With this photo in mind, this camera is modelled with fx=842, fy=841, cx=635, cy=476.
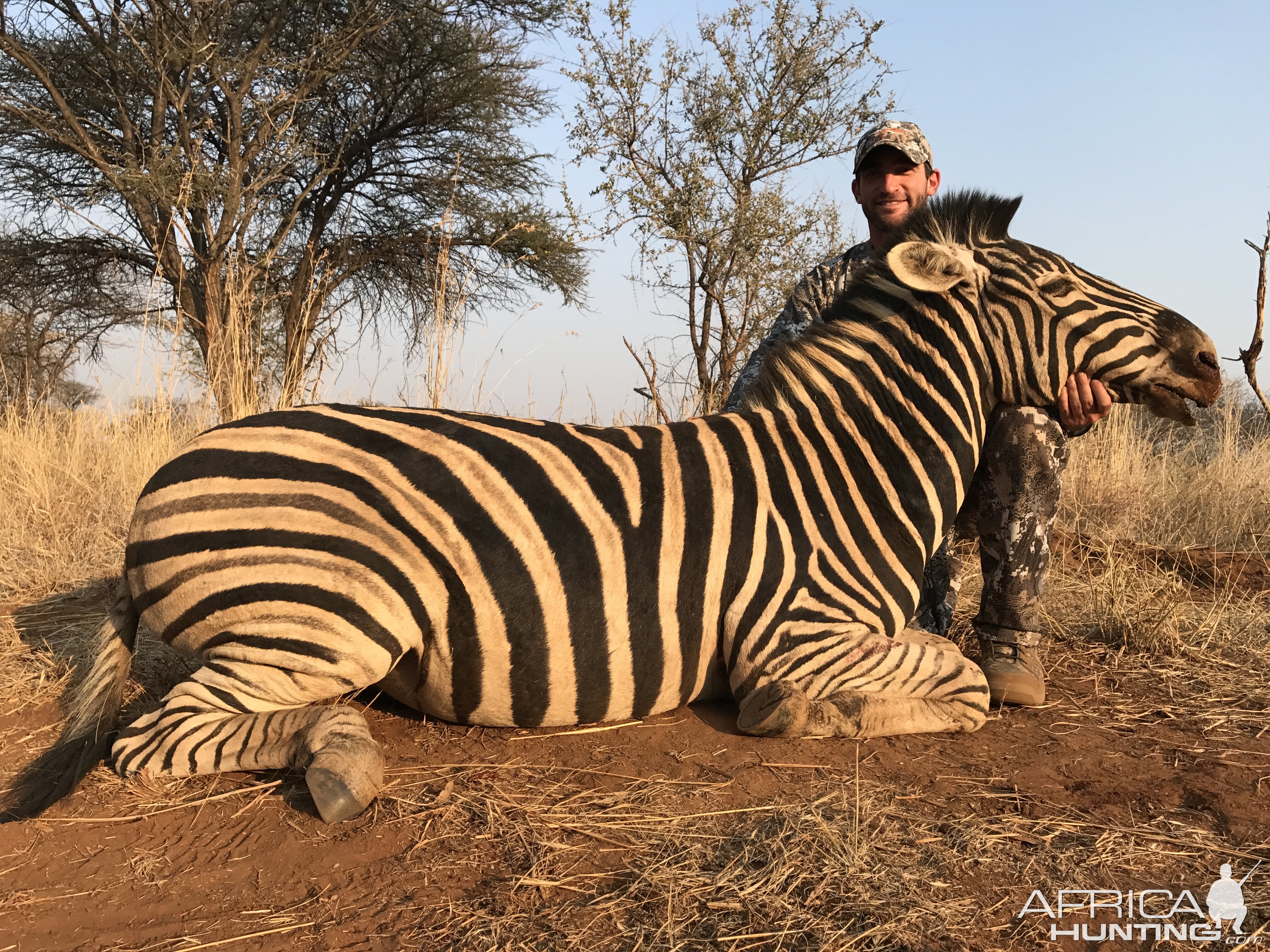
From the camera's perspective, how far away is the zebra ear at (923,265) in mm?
3232

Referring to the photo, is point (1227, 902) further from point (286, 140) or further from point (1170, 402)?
point (286, 140)

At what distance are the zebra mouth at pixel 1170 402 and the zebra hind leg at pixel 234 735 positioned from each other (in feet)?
10.5

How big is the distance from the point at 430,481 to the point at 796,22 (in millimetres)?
10368

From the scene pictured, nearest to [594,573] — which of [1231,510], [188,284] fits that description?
[1231,510]

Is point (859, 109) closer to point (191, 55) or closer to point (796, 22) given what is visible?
point (796, 22)

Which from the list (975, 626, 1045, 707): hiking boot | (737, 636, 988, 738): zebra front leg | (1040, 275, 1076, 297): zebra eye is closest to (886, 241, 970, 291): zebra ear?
(1040, 275, 1076, 297): zebra eye

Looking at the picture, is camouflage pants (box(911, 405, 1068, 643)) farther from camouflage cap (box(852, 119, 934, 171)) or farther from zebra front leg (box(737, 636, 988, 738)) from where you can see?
camouflage cap (box(852, 119, 934, 171))

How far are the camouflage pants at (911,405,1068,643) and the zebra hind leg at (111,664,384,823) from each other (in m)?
2.62

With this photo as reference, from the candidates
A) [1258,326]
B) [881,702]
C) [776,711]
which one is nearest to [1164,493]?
[1258,326]

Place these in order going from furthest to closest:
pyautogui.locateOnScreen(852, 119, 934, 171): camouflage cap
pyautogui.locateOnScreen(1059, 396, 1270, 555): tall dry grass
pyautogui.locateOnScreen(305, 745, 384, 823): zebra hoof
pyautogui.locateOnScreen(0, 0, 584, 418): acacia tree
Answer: pyautogui.locateOnScreen(0, 0, 584, 418): acacia tree, pyautogui.locateOnScreen(1059, 396, 1270, 555): tall dry grass, pyautogui.locateOnScreen(852, 119, 934, 171): camouflage cap, pyautogui.locateOnScreen(305, 745, 384, 823): zebra hoof

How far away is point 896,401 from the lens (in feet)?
10.9

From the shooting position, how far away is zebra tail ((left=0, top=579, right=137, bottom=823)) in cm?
259

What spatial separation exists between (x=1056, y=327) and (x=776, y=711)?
1872mm

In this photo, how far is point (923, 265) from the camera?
10.7 feet
